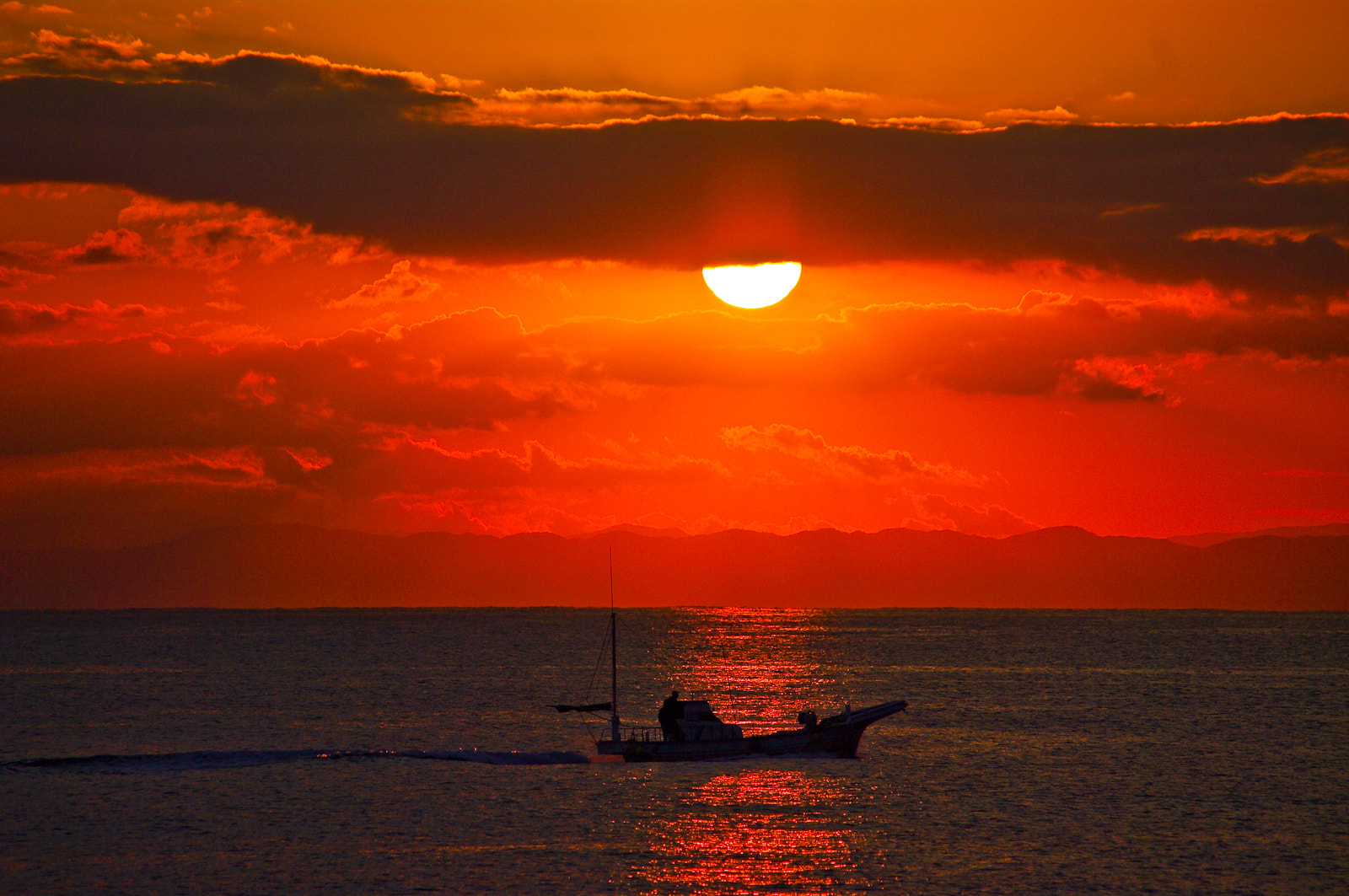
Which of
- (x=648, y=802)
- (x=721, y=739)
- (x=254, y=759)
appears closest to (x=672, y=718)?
(x=721, y=739)

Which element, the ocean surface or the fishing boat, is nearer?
the ocean surface

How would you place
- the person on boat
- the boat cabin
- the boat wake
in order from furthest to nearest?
the person on boat → the boat cabin → the boat wake

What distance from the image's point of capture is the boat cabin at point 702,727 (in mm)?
77875

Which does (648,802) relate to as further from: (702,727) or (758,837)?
(702,727)

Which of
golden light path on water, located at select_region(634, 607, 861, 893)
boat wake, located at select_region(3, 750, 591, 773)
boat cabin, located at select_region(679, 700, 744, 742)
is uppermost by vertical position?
boat cabin, located at select_region(679, 700, 744, 742)

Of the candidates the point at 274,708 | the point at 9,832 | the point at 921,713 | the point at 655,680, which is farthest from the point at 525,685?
the point at 9,832

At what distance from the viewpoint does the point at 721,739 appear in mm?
78312

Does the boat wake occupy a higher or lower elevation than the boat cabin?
Answer: lower

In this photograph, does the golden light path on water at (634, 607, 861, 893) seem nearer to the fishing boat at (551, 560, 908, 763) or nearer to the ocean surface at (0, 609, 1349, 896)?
the ocean surface at (0, 609, 1349, 896)

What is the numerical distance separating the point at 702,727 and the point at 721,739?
1.33 m

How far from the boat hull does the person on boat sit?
0.43m

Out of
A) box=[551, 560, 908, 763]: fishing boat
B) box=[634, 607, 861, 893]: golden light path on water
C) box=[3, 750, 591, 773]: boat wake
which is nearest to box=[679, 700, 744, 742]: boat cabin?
box=[551, 560, 908, 763]: fishing boat

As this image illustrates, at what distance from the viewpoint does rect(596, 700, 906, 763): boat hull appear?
7794 cm

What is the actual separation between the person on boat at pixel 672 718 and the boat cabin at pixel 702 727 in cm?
25
